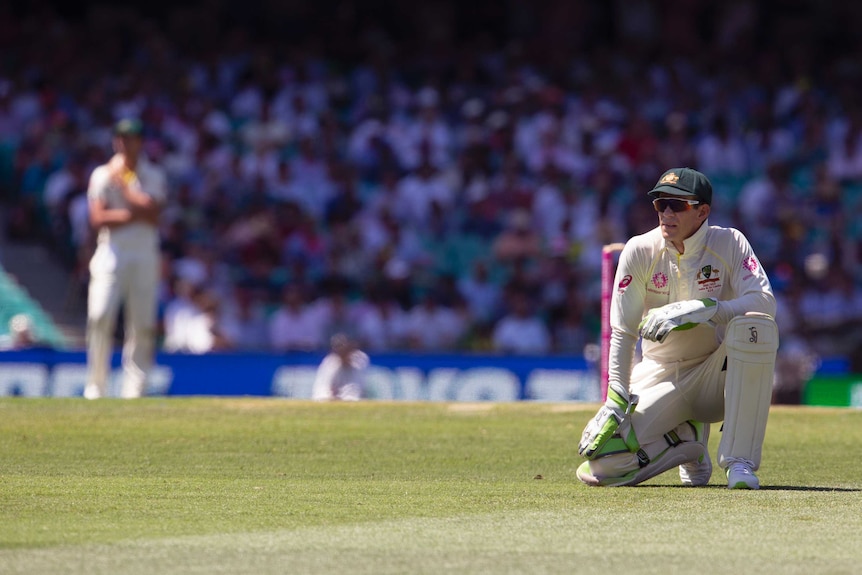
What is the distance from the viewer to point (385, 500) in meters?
6.54

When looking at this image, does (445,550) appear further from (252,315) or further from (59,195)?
(59,195)

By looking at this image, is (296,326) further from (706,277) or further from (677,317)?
(677,317)

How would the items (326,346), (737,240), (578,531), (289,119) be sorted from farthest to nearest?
(289,119) < (326,346) < (737,240) < (578,531)

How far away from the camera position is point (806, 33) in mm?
24297

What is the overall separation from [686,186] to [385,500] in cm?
207

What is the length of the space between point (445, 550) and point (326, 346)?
36.8 ft

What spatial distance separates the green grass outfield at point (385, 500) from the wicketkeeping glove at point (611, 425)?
21 cm

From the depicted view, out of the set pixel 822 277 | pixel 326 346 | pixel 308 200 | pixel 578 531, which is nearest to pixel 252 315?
pixel 326 346

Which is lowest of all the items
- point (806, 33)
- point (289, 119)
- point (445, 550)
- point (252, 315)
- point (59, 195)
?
point (445, 550)

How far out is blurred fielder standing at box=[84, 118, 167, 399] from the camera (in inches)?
461

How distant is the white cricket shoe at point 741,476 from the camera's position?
6.95 metres

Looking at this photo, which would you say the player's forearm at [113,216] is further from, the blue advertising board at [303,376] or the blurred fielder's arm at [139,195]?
the blue advertising board at [303,376]

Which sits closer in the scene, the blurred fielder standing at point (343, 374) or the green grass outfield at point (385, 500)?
the green grass outfield at point (385, 500)

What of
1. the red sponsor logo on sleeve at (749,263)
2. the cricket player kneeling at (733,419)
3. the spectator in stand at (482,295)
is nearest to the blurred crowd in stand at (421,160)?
the spectator in stand at (482,295)
